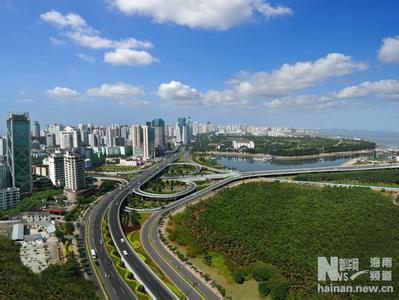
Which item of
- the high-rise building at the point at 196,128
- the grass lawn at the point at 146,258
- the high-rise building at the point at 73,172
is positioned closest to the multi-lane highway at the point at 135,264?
the grass lawn at the point at 146,258

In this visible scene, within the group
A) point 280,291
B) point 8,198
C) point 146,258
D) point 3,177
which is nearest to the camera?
point 280,291

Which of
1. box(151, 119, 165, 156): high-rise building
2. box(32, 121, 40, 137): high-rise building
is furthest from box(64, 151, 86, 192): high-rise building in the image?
box(32, 121, 40, 137): high-rise building

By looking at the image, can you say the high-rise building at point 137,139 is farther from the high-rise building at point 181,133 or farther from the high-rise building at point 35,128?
the high-rise building at point 181,133

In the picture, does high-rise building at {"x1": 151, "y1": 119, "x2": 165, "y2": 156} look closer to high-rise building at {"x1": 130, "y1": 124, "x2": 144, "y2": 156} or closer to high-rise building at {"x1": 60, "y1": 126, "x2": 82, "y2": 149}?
high-rise building at {"x1": 130, "y1": 124, "x2": 144, "y2": 156}

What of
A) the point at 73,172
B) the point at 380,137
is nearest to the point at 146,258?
the point at 73,172

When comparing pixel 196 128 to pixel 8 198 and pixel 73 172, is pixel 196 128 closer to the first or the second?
pixel 73 172

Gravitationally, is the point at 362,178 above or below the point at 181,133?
below
